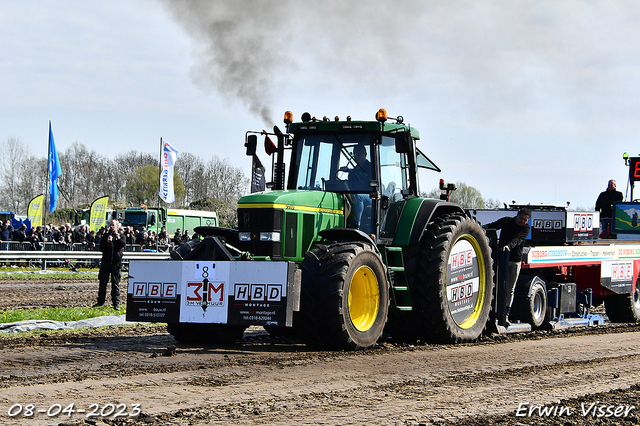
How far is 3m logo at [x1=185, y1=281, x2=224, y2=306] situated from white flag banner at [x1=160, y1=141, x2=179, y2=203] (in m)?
26.5

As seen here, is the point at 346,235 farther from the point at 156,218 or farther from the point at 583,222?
the point at 156,218

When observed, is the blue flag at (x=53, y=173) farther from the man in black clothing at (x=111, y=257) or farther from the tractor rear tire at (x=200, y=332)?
the tractor rear tire at (x=200, y=332)

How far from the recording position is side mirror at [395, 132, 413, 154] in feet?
31.6

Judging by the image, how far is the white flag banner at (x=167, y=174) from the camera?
34938 mm

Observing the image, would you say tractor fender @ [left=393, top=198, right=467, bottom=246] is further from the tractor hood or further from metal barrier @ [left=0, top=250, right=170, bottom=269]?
metal barrier @ [left=0, top=250, right=170, bottom=269]

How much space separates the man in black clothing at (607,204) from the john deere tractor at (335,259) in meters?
6.73

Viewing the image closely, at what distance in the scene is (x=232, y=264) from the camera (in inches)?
342

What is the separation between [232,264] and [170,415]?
340 centimetres

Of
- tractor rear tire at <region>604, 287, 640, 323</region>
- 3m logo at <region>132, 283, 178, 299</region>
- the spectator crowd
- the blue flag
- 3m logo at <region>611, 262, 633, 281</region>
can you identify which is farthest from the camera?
the blue flag

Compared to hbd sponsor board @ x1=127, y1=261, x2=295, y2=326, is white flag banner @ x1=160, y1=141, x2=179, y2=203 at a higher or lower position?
higher

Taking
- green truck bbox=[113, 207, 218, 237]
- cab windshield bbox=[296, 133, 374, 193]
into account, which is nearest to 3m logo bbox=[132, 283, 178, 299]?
cab windshield bbox=[296, 133, 374, 193]

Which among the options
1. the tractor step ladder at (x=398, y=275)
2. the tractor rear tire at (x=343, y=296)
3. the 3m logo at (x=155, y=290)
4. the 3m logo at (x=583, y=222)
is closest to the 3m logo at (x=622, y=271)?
the 3m logo at (x=583, y=222)

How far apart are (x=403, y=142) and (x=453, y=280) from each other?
2039mm

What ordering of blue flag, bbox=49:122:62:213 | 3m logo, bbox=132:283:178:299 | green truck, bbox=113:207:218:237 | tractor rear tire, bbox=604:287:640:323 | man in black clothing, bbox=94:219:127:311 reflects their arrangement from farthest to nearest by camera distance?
green truck, bbox=113:207:218:237 < blue flag, bbox=49:122:62:213 < man in black clothing, bbox=94:219:127:311 < tractor rear tire, bbox=604:287:640:323 < 3m logo, bbox=132:283:178:299
